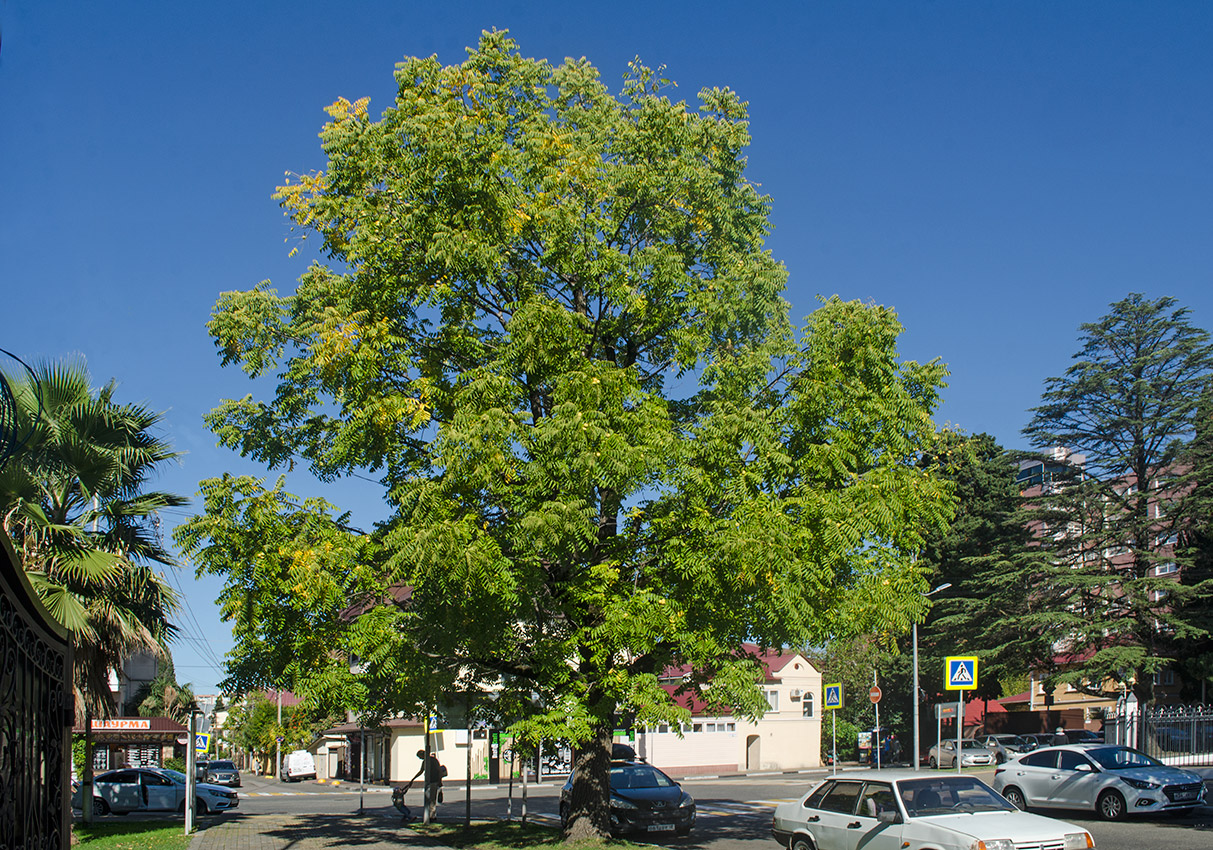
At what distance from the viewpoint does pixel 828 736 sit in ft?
202

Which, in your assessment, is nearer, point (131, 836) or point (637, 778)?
point (131, 836)

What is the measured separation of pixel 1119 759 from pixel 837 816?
11.3m

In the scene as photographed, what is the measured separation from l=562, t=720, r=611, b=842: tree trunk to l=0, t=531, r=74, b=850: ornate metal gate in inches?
488

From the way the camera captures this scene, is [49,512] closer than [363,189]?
No

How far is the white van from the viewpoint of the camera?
63.6 metres

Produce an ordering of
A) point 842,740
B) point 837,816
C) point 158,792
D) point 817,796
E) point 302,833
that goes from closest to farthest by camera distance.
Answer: point 837,816 → point 817,796 → point 302,833 → point 158,792 → point 842,740

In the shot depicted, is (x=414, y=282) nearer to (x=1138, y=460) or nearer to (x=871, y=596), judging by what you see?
(x=871, y=596)

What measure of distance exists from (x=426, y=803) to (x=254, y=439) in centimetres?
1130

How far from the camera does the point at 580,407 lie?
1414cm

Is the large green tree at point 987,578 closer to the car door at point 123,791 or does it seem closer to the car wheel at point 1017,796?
the car wheel at point 1017,796

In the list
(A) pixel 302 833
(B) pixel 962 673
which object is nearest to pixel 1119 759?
(B) pixel 962 673

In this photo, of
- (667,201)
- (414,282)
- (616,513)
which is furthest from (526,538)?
(667,201)

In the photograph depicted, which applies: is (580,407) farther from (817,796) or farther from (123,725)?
(123,725)

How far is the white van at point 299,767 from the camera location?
2504 inches
